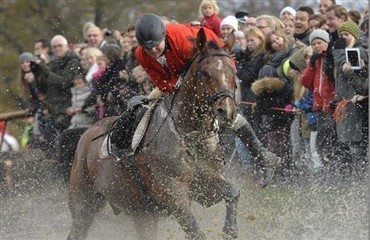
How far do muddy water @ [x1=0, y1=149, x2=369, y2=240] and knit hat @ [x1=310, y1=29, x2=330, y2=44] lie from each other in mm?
1582

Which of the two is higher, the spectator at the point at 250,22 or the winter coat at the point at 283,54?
the winter coat at the point at 283,54

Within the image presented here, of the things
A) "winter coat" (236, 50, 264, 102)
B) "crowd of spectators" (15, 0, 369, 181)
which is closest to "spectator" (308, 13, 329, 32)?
"crowd of spectators" (15, 0, 369, 181)

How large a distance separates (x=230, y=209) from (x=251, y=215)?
0.43m

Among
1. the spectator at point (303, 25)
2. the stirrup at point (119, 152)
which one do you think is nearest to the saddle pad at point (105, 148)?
the stirrup at point (119, 152)

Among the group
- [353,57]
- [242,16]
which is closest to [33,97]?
[242,16]

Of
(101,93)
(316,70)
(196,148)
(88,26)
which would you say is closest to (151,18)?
(196,148)

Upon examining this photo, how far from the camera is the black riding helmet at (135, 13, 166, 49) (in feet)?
32.8

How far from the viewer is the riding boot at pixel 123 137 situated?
10812 millimetres

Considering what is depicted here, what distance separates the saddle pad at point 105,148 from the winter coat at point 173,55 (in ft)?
2.93

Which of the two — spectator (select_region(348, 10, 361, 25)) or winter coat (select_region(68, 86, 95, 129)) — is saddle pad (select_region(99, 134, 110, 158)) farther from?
winter coat (select_region(68, 86, 95, 129))

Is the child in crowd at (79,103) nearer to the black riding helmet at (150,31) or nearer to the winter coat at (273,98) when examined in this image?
the winter coat at (273,98)

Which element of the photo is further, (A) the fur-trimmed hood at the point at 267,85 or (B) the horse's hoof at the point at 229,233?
(A) the fur-trimmed hood at the point at 267,85

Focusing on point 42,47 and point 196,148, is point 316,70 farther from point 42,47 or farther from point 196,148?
point 42,47

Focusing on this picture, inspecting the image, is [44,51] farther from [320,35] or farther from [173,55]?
[173,55]
